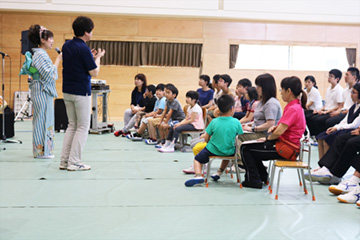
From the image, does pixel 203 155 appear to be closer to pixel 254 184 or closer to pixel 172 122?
pixel 254 184

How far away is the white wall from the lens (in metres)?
10.1

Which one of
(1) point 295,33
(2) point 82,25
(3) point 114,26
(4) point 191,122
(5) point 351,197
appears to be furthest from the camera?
(1) point 295,33

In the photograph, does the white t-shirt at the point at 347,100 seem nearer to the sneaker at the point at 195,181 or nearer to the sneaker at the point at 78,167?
the sneaker at the point at 195,181

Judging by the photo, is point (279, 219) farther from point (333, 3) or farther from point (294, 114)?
point (333, 3)

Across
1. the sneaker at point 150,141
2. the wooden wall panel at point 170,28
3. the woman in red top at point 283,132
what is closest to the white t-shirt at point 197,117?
the sneaker at point 150,141

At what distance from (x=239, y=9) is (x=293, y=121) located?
6.79 meters

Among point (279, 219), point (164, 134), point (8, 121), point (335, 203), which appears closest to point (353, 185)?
point (335, 203)

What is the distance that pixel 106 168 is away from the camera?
5062 mm

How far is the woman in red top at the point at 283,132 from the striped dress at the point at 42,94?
8.45 feet

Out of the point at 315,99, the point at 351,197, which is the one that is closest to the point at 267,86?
the point at 351,197

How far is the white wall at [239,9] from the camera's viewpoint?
10141mm

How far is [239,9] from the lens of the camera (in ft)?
33.4

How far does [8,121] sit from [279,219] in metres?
5.50

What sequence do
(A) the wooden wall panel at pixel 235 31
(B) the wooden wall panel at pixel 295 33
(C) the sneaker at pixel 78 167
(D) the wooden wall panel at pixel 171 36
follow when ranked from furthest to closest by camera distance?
(B) the wooden wall panel at pixel 295 33 < (A) the wooden wall panel at pixel 235 31 < (D) the wooden wall panel at pixel 171 36 < (C) the sneaker at pixel 78 167
